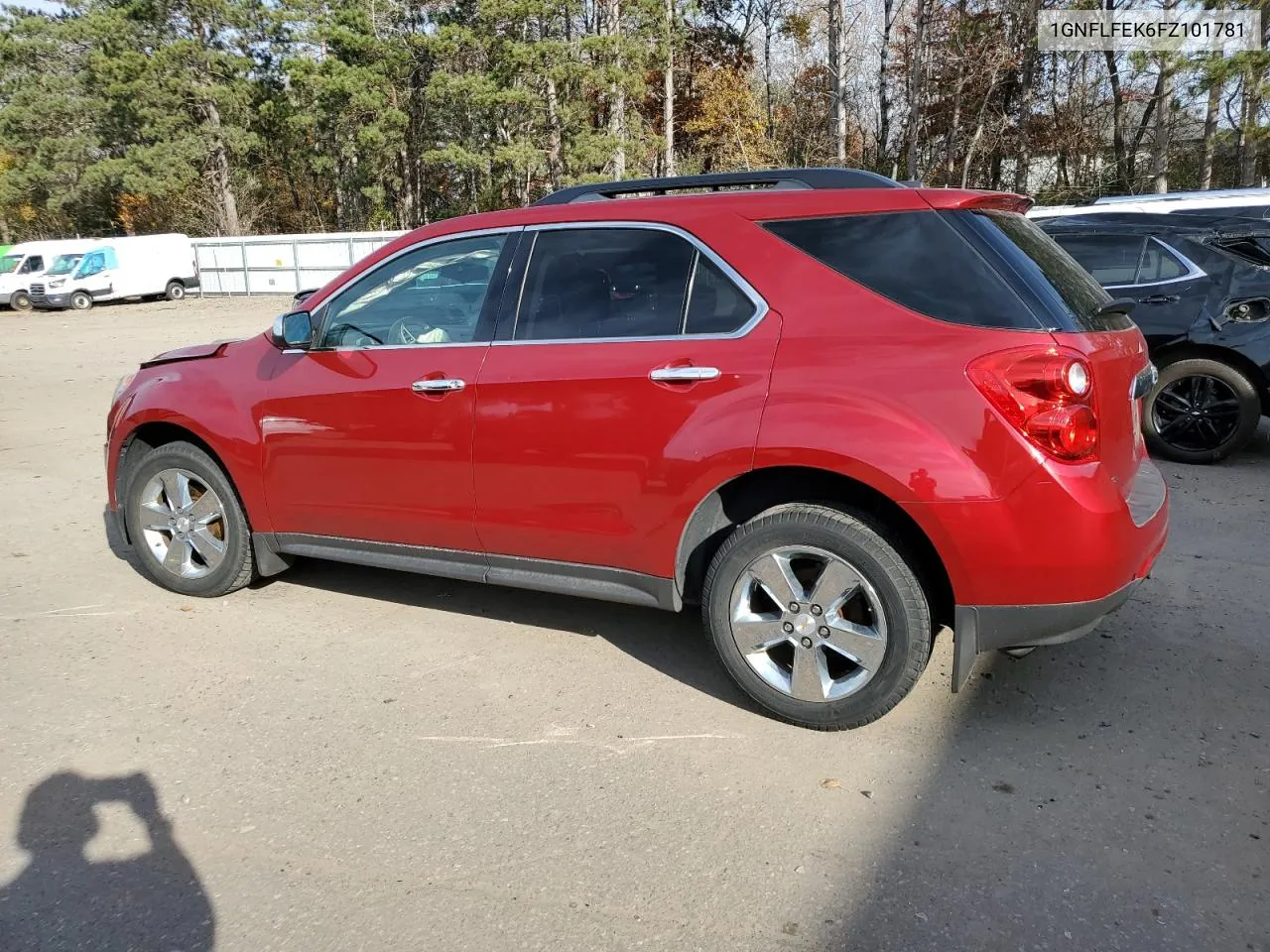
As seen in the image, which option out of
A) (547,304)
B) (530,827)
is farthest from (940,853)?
(547,304)

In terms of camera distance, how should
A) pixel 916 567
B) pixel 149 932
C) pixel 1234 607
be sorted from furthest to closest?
1. pixel 1234 607
2. pixel 916 567
3. pixel 149 932

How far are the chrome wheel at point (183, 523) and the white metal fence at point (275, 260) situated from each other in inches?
1080

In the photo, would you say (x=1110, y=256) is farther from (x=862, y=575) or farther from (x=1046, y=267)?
(x=862, y=575)

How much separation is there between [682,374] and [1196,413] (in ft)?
17.8

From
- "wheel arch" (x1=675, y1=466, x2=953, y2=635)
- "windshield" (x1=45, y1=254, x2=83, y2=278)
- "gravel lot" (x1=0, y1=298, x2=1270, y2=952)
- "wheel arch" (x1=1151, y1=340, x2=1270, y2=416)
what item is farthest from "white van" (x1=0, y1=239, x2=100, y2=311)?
"wheel arch" (x1=675, y1=466, x2=953, y2=635)

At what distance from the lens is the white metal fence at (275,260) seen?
31484 millimetres

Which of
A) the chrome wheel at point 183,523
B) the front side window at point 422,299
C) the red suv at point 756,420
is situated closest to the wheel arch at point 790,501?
Result: the red suv at point 756,420

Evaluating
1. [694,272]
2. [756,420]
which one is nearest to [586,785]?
[756,420]

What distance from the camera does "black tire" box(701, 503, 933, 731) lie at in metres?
3.18

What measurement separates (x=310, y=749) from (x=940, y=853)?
2.08 m

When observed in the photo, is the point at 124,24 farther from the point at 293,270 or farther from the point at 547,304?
the point at 547,304

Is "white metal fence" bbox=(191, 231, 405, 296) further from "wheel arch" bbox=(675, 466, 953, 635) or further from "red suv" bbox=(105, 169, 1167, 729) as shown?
"wheel arch" bbox=(675, 466, 953, 635)

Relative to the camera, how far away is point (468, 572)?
4.05 metres

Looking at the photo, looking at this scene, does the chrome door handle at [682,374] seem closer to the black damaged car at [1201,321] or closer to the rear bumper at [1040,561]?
the rear bumper at [1040,561]
